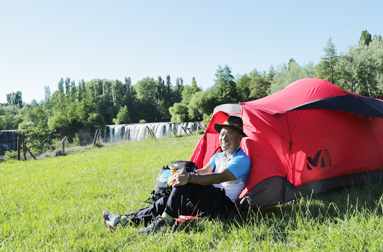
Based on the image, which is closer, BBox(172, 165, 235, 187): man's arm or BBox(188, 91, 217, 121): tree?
BBox(172, 165, 235, 187): man's arm

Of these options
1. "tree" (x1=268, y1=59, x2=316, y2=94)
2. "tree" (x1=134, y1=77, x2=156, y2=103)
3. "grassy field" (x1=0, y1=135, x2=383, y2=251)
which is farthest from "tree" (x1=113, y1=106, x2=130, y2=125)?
"grassy field" (x1=0, y1=135, x2=383, y2=251)

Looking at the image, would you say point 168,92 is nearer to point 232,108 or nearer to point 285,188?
point 232,108

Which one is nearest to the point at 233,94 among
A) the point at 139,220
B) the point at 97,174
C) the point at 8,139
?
the point at 8,139

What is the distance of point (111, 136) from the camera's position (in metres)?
41.2

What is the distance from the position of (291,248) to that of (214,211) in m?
1.08

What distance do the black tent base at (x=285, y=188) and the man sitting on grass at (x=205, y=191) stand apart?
0.69ft

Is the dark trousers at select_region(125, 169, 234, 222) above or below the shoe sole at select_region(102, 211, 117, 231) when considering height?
above

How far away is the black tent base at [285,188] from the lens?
3514 millimetres

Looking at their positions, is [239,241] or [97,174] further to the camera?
[97,174]

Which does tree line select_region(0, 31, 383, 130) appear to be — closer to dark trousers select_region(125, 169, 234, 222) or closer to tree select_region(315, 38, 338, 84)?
tree select_region(315, 38, 338, 84)

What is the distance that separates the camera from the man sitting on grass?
9.88 feet

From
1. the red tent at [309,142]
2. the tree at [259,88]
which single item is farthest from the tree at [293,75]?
the red tent at [309,142]

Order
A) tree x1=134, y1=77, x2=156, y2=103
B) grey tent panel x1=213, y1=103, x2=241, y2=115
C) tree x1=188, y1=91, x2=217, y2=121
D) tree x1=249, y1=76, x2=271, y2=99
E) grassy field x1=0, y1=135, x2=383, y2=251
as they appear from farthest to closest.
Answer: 1. tree x1=134, y1=77, x2=156, y2=103
2. tree x1=249, y1=76, x2=271, y2=99
3. tree x1=188, y1=91, x2=217, y2=121
4. grey tent panel x1=213, y1=103, x2=241, y2=115
5. grassy field x1=0, y1=135, x2=383, y2=251

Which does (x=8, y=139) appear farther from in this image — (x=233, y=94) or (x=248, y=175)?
(x=233, y=94)
